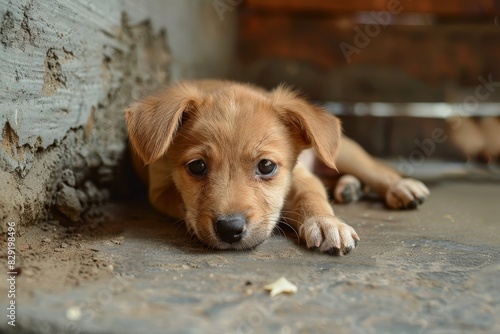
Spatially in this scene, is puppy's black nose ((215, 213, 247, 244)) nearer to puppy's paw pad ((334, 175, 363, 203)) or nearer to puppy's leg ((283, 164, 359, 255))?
puppy's leg ((283, 164, 359, 255))

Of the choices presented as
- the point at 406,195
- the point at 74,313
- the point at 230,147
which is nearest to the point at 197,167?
the point at 230,147

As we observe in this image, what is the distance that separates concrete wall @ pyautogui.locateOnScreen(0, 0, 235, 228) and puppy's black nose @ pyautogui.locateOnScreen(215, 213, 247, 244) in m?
1.18

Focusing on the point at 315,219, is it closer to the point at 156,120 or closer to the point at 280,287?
the point at 280,287

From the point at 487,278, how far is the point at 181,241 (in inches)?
67.9

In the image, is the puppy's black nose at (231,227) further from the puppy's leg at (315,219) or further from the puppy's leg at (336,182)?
the puppy's leg at (336,182)

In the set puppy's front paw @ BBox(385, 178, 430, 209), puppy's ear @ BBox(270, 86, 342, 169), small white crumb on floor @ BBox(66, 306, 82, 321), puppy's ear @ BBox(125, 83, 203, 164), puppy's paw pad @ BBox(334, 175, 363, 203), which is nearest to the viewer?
small white crumb on floor @ BBox(66, 306, 82, 321)

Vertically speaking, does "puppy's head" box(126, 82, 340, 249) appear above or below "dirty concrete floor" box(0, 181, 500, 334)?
above

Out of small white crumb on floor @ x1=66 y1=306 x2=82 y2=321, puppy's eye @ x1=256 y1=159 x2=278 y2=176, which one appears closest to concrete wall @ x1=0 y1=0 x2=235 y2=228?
small white crumb on floor @ x1=66 y1=306 x2=82 y2=321

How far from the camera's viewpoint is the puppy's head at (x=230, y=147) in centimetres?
318

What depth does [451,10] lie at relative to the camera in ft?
24.0

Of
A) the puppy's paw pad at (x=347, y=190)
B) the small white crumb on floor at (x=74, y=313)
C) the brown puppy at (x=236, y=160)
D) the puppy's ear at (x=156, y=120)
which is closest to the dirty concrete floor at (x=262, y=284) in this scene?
the small white crumb on floor at (x=74, y=313)

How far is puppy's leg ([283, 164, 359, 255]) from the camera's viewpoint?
317cm

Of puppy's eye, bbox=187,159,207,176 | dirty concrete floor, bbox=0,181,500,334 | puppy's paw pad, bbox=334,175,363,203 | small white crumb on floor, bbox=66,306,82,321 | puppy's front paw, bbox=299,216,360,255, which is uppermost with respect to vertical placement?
puppy's eye, bbox=187,159,207,176

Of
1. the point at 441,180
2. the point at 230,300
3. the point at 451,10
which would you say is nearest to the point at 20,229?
the point at 230,300
